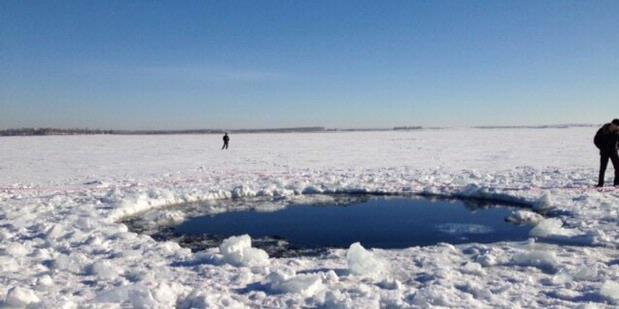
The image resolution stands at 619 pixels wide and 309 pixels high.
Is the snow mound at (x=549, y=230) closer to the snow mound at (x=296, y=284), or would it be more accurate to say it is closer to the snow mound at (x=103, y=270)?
the snow mound at (x=296, y=284)

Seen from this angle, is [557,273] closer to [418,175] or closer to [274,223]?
[274,223]

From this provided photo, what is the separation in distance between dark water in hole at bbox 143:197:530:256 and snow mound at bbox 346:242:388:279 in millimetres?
1174

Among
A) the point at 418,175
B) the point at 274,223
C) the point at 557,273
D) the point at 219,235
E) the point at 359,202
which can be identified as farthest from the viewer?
the point at 418,175

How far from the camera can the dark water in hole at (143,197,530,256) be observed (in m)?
6.90

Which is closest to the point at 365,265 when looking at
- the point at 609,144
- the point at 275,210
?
the point at 275,210

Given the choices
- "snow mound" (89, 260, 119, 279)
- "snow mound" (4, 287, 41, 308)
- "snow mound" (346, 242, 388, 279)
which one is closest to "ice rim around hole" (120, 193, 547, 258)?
"snow mound" (346, 242, 388, 279)

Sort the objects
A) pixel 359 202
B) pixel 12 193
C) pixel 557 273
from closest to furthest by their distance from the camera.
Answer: pixel 557 273 → pixel 359 202 → pixel 12 193

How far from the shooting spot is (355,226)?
26.6 ft

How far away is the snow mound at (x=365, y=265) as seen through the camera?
498cm

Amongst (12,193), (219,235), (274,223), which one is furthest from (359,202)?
(12,193)

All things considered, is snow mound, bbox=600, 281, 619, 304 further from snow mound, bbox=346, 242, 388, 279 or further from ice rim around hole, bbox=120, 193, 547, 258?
ice rim around hole, bbox=120, 193, 547, 258

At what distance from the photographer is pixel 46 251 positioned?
6043 mm

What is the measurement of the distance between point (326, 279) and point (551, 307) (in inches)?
78.0

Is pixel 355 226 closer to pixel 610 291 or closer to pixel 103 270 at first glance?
pixel 103 270
